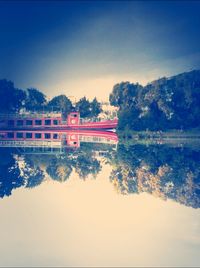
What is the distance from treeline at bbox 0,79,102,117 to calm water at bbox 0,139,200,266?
18587 millimetres

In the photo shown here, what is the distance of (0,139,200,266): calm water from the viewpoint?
64.4 inches

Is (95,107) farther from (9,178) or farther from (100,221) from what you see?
(100,221)

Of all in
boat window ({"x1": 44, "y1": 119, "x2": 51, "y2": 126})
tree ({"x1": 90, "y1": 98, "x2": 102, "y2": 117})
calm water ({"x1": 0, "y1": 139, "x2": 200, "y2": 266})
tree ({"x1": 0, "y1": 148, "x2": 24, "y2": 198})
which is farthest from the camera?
boat window ({"x1": 44, "y1": 119, "x2": 51, "y2": 126})

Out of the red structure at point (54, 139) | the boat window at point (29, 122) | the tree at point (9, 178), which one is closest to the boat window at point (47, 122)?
the boat window at point (29, 122)

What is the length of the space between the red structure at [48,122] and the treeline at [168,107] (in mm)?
4614

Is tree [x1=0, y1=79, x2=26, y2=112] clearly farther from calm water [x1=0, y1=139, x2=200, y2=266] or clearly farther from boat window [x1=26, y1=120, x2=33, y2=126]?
calm water [x1=0, y1=139, x2=200, y2=266]

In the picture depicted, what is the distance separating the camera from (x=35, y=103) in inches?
971

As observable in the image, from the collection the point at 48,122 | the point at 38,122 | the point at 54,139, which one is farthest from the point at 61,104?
the point at 54,139

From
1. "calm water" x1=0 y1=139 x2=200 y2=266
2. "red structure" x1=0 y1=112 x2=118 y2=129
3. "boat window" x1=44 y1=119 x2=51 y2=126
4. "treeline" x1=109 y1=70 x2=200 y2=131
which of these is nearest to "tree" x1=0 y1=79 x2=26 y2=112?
"red structure" x1=0 y1=112 x2=118 y2=129

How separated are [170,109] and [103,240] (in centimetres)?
1454

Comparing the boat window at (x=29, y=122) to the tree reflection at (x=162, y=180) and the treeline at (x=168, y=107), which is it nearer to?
the treeline at (x=168, y=107)

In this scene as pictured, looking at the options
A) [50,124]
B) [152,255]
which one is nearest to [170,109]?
[50,124]

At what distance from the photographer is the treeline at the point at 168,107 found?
1597 cm

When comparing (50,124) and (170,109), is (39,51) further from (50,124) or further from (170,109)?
(170,109)
